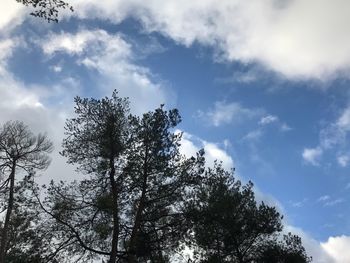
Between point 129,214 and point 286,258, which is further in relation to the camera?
point 286,258

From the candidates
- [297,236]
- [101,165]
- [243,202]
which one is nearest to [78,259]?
[101,165]

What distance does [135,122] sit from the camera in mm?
22797

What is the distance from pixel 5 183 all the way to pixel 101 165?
8.24 m

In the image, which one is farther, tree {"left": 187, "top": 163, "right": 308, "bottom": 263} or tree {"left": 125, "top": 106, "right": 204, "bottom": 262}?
tree {"left": 187, "top": 163, "right": 308, "bottom": 263}

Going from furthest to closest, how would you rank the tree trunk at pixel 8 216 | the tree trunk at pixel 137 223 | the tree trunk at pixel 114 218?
the tree trunk at pixel 8 216
the tree trunk at pixel 137 223
the tree trunk at pixel 114 218

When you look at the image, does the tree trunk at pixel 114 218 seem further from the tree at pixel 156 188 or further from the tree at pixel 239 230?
the tree at pixel 239 230

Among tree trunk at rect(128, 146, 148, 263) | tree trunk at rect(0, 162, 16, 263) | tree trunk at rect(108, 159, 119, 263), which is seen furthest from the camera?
tree trunk at rect(0, 162, 16, 263)

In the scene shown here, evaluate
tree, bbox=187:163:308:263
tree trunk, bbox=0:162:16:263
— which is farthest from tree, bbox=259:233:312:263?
tree trunk, bbox=0:162:16:263

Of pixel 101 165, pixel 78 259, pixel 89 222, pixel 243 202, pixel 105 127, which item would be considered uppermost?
pixel 243 202

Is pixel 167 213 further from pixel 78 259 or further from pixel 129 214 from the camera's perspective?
pixel 78 259

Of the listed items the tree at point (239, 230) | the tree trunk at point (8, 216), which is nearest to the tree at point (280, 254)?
the tree at point (239, 230)

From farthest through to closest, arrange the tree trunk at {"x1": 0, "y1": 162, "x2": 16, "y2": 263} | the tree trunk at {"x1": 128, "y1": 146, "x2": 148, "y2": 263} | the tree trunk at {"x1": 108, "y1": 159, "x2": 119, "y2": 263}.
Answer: the tree trunk at {"x1": 0, "y1": 162, "x2": 16, "y2": 263}
the tree trunk at {"x1": 128, "y1": 146, "x2": 148, "y2": 263}
the tree trunk at {"x1": 108, "y1": 159, "x2": 119, "y2": 263}

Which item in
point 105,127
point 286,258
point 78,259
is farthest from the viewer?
point 286,258

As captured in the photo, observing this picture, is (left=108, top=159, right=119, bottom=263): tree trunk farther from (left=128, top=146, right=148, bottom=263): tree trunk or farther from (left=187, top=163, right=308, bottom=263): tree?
(left=187, top=163, right=308, bottom=263): tree
